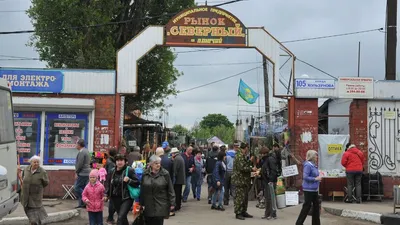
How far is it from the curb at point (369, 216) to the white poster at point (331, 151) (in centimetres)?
253

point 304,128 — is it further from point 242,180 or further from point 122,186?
point 122,186

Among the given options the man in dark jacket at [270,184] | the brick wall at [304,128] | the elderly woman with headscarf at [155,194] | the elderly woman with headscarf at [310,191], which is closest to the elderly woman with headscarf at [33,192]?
the elderly woman with headscarf at [155,194]

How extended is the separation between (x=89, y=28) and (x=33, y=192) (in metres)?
16.7

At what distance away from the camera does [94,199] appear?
8680mm

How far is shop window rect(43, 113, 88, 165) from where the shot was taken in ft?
50.3

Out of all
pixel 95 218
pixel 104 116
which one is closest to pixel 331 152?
pixel 104 116

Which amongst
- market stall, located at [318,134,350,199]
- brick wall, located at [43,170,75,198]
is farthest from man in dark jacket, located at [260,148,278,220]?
brick wall, located at [43,170,75,198]

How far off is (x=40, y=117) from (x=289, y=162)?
821 centimetres

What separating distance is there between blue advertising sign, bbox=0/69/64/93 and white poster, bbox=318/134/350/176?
8.67 m

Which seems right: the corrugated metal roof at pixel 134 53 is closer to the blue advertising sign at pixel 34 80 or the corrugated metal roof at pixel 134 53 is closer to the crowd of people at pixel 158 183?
the blue advertising sign at pixel 34 80

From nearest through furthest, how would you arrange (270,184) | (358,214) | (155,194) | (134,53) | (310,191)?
1. (155,194)
2. (310,191)
3. (270,184)
4. (358,214)
5. (134,53)

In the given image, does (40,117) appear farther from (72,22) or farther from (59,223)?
(72,22)

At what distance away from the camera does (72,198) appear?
49.1 feet

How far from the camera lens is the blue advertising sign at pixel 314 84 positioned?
1580 centimetres
